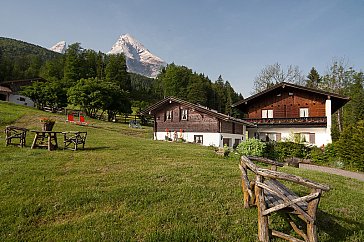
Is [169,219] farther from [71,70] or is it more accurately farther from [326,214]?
[71,70]

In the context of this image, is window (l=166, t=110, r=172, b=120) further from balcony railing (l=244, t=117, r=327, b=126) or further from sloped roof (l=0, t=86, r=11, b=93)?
sloped roof (l=0, t=86, r=11, b=93)

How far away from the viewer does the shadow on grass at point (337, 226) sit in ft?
14.8

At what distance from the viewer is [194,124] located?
1081 inches

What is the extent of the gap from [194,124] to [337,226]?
2273 cm

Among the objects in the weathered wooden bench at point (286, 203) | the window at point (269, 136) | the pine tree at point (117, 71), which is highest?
the pine tree at point (117, 71)

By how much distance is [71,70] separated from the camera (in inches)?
2447

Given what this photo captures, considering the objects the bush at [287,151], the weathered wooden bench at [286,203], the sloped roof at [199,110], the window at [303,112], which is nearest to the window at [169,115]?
the sloped roof at [199,110]

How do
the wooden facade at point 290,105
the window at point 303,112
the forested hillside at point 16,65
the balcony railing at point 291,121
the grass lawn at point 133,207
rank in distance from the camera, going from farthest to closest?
1. the forested hillside at point 16,65
2. the window at point 303,112
3. the wooden facade at point 290,105
4. the balcony railing at point 291,121
5. the grass lawn at point 133,207

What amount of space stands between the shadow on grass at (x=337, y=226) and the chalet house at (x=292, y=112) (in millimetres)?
24489

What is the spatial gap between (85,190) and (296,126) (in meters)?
30.0

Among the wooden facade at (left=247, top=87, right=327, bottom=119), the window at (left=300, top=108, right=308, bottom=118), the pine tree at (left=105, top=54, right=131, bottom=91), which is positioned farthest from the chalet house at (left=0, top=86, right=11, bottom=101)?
the window at (left=300, top=108, right=308, bottom=118)

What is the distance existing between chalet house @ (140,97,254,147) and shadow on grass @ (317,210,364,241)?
2003cm

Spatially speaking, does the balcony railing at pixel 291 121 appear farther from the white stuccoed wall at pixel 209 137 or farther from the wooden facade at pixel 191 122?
the white stuccoed wall at pixel 209 137

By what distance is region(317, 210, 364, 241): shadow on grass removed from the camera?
14.8 feet
